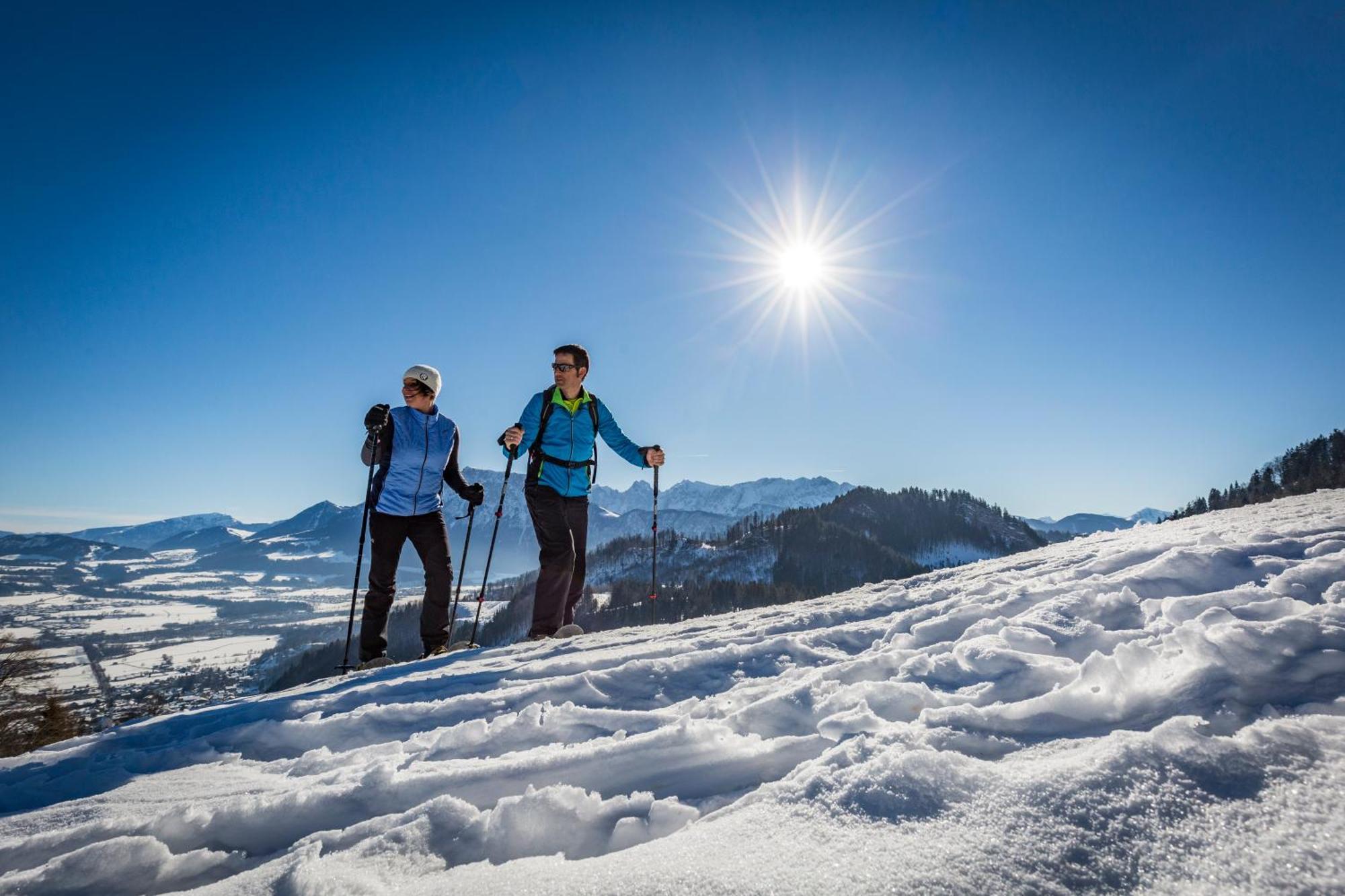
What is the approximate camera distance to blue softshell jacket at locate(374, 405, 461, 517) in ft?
20.6

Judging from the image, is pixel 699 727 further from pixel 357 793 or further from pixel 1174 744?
pixel 1174 744

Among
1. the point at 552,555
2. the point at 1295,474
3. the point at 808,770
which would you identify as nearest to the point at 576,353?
the point at 552,555

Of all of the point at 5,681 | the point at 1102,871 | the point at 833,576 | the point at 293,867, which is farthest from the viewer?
the point at 833,576

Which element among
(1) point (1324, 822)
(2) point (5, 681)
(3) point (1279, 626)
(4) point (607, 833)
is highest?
(3) point (1279, 626)

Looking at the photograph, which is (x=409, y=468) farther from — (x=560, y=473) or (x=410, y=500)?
(x=560, y=473)

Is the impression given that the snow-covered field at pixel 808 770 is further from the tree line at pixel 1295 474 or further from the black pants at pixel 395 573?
the tree line at pixel 1295 474

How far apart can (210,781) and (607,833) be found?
1899mm

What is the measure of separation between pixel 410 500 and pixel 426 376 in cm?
144

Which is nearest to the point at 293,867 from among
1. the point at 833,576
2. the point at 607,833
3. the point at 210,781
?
the point at 607,833

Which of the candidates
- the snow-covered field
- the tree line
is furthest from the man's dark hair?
the tree line

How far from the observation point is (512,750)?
8.15 ft

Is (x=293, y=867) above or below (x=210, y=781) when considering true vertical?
above

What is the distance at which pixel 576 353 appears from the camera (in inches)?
270

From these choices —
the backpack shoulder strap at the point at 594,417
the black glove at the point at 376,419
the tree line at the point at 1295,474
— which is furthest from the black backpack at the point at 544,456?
the tree line at the point at 1295,474
